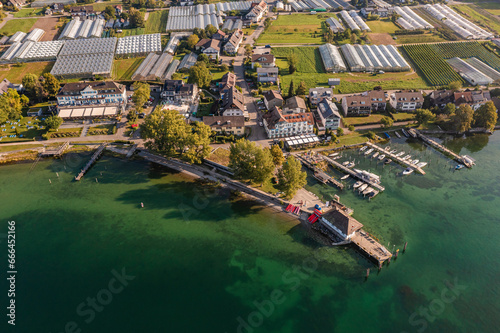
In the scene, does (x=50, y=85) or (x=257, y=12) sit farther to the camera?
(x=257, y=12)

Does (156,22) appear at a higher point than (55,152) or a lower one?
higher

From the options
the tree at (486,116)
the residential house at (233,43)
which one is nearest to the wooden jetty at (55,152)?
the residential house at (233,43)

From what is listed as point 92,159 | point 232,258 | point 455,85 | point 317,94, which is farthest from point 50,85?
point 455,85

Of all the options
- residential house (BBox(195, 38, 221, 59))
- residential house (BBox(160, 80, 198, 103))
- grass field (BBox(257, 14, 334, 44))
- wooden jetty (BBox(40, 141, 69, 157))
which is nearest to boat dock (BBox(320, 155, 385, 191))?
residential house (BBox(160, 80, 198, 103))

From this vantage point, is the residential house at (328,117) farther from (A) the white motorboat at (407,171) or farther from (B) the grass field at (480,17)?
(B) the grass field at (480,17)

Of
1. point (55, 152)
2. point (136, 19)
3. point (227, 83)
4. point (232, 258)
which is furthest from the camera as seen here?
point (136, 19)

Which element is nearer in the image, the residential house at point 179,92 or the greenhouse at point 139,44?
the residential house at point 179,92

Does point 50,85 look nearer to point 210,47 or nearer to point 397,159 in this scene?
point 210,47

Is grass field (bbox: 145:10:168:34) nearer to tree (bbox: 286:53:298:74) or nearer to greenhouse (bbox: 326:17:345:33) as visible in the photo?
tree (bbox: 286:53:298:74)
